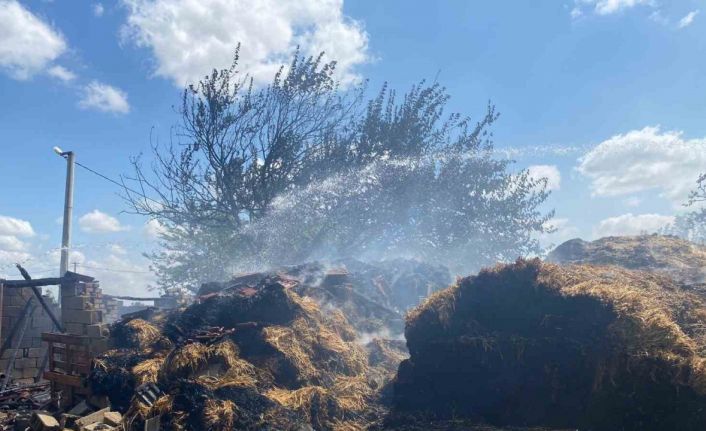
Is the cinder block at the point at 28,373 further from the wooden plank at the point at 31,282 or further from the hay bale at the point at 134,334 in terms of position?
the hay bale at the point at 134,334

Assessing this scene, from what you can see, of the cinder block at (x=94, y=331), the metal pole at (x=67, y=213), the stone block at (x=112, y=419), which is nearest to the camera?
the stone block at (x=112, y=419)

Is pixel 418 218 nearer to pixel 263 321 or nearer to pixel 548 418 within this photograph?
pixel 263 321

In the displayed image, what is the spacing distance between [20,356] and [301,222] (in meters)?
10.2

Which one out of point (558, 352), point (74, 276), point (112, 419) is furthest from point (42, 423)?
point (558, 352)

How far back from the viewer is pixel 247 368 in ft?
25.0

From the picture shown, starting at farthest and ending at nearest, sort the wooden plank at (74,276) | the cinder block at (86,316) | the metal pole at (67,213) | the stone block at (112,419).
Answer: the metal pole at (67,213), the wooden plank at (74,276), the cinder block at (86,316), the stone block at (112,419)

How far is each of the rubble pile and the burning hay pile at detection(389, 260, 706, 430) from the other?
4132mm

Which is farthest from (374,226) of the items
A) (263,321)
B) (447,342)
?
(447,342)

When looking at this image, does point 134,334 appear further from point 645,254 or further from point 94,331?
point 645,254

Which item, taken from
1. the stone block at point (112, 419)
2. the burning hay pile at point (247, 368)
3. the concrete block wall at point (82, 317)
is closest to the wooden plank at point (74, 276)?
the concrete block wall at point (82, 317)

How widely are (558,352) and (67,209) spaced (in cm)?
1799

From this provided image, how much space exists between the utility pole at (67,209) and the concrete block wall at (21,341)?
4463 millimetres

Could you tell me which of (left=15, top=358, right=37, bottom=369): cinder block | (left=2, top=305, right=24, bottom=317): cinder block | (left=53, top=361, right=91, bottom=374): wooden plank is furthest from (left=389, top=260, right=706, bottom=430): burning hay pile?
(left=2, top=305, right=24, bottom=317): cinder block

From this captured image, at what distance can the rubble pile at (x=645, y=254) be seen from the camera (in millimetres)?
11547
